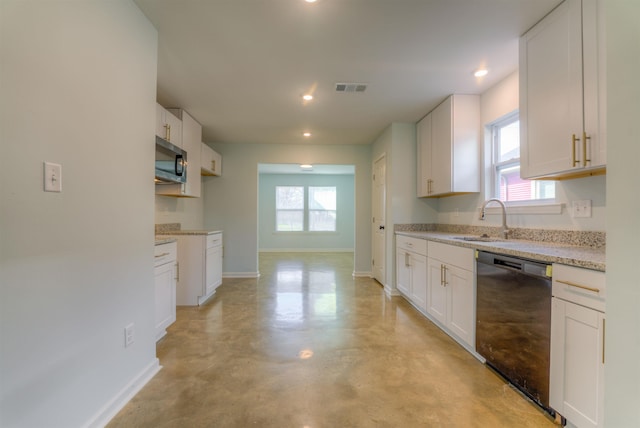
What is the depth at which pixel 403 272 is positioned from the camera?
11.7 feet

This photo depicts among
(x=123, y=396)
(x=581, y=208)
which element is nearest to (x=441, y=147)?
(x=581, y=208)

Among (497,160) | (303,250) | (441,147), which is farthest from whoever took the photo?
(303,250)

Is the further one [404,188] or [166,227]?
[404,188]

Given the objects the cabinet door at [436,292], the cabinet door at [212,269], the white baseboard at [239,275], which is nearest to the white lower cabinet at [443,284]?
the cabinet door at [436,292]

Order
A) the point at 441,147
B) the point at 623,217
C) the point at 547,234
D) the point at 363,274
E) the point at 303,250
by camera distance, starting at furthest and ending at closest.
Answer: the point at 303,250 → the point at 363,274 → the point at 441,147 → the point at 547,234 → the point at 623,217

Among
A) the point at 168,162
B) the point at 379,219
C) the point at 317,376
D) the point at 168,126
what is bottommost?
the point at 317,376

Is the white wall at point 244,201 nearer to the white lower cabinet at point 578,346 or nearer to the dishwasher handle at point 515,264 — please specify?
the dishwasher handle at point 515,264

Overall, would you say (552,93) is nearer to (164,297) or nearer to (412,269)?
(412,269)

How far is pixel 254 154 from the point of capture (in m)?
4.99

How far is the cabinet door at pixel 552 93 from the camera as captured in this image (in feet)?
5.47

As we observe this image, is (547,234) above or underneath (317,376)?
above

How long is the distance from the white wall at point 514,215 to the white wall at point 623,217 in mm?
1525

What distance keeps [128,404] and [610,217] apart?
2.40 metres

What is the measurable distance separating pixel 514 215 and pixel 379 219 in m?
2.21
